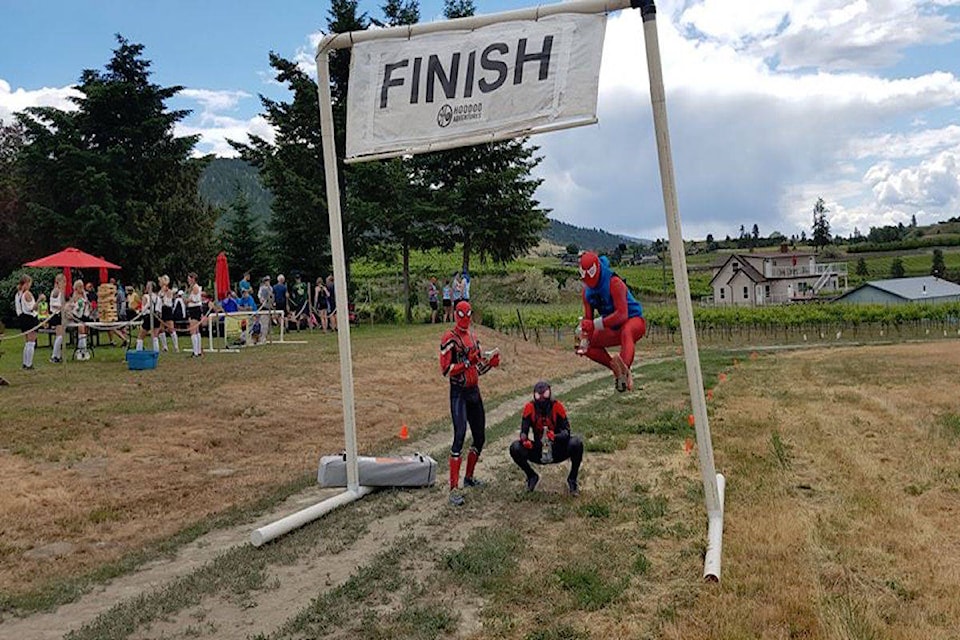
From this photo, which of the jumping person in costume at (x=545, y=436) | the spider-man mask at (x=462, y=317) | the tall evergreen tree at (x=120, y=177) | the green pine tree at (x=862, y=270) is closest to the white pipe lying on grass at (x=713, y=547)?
the jumping person in costume at (x=545, y=436)

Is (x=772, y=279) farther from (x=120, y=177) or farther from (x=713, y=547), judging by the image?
(x=713, y=547)

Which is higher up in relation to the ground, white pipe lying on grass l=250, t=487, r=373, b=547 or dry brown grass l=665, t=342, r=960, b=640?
white pipe lying on grass l=250, t=487, r=373, b=547

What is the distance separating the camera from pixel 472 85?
303 inches

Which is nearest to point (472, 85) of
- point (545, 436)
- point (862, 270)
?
point (545, 436)

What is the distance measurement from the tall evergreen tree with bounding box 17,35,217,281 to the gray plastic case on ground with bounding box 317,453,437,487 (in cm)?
3153

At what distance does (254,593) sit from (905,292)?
82364 millimetres

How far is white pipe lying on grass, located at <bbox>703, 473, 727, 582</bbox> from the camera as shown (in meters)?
6.16

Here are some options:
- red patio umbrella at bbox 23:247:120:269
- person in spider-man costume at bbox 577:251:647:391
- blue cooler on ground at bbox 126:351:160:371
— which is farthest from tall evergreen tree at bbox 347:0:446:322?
person in spider-man costume at bbox 577:251:647:391

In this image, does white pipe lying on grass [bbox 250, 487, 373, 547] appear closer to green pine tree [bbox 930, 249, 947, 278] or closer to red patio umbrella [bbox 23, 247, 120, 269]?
red patio umbrella [bbox 23, 247, 120, 269]

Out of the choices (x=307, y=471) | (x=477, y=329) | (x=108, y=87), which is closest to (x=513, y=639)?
Answer: (x=307, y=471)

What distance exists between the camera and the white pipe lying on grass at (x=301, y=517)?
7.51 m

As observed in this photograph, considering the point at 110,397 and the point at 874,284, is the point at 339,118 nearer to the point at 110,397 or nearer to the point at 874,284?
the point at 110,397

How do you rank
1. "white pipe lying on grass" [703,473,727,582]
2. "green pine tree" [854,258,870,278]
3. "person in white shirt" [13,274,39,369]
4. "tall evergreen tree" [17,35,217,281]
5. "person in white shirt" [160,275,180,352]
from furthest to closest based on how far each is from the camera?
"green pine tree" [854,258,870,278]
"tall evergreen tree" [17,35,217,281]
"person in white shirt" [160,275,180,352]
"person in white shirt" [13,274,39,369]
"white pipe lying on grass" [703,473,727,582]

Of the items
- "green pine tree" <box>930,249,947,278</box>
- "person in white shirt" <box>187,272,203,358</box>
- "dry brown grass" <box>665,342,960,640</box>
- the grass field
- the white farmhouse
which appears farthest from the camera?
"green pine tree" <box>930,249,947,278</box>
